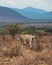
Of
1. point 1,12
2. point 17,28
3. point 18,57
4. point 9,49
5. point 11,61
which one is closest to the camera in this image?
point 11,61

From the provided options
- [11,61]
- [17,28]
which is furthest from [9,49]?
[17,28]

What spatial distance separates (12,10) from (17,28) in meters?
135

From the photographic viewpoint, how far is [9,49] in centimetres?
1290

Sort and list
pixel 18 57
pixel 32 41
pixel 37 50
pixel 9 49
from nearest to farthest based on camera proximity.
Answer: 1. pixel 18 57
2. pixel 9 49
3. pixel 37 50
4. pixel 32 41

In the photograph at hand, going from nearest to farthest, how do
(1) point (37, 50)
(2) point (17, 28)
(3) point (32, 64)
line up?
(3) point (32, 64)
(1) point (37, 50)
(2) point (17, 28)

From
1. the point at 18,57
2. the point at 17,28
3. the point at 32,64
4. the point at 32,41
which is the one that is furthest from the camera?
the point at 17,28

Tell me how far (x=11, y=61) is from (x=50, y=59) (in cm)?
167

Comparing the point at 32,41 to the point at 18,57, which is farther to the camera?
the point at 32,41

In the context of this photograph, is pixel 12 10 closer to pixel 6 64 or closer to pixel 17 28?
pixel 17 28

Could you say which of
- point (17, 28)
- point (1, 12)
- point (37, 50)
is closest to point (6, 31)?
point (17, 28)

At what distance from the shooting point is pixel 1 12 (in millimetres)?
155250

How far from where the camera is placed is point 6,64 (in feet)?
34.3

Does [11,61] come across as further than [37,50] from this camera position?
No

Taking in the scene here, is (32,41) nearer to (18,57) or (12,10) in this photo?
(18,57)
